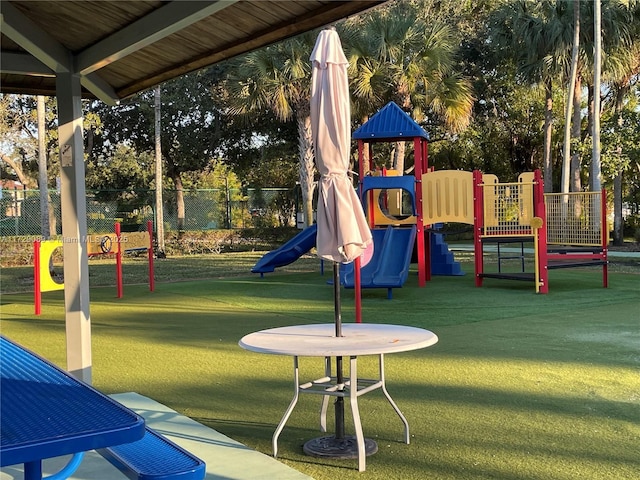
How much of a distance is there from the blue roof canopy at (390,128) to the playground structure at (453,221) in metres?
0.02

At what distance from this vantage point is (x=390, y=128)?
15.1 m

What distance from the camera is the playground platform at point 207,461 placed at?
A: 4.01 metres

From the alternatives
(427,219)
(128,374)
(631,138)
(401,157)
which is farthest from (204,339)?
(631,138)

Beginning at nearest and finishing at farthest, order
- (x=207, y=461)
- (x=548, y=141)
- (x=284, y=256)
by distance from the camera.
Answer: (x=207, y=461), (x=284, y=256), (x=548, y=141)

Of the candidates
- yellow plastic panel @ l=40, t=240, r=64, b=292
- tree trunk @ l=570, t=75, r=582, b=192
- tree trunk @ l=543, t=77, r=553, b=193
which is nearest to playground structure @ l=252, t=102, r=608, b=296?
yellow plastic panel @ l=40, t=240, r=64, b=292

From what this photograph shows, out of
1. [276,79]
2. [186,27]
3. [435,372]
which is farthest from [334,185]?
[276,79]

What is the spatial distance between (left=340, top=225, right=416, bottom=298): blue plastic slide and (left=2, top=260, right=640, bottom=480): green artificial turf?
34cm

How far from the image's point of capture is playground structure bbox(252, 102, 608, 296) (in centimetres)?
1305

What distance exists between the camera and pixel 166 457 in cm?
290

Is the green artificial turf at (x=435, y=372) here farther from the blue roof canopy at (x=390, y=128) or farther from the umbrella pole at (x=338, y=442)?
the blue roof canopy at (x=390, y=128)

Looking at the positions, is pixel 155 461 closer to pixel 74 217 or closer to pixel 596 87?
pixel 74 217

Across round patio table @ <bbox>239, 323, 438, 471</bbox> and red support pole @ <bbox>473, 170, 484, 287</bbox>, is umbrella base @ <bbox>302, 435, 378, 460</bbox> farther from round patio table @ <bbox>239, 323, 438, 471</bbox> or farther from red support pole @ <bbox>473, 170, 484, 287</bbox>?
red support pole @ <bbox>473, 170, 484, 287</bbox>

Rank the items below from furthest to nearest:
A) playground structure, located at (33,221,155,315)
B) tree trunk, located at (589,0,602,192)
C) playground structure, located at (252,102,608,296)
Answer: tree trunk, located at (589,0,602,192) → playground structure, located at (252,102,608,296) → playground structure, located at (33,221,155,315)

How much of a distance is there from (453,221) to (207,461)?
34.7ft
